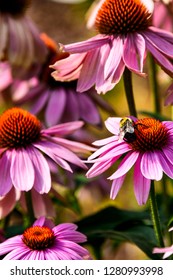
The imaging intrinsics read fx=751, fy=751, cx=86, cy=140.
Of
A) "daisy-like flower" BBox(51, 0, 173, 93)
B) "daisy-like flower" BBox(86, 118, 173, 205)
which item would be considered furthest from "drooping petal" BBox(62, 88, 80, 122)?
"daisy-like flower" BBox(86, 118, 173, 205)

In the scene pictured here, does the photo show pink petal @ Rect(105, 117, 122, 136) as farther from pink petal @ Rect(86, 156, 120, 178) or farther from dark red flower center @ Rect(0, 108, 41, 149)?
dark red flower center @ Rect(0, 108, 41, 149)

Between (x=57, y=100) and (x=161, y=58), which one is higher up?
(x=161, y=58)

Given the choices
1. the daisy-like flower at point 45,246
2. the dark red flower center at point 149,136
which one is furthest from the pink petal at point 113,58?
the daisy-like flower at point 45,246

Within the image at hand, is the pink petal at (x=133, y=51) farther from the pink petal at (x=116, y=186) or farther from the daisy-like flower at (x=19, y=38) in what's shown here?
the daisy-like flower at (x=19, y=38)

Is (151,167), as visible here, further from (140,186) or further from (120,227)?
(120,227)

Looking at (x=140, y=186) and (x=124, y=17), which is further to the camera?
(x=124, y=17)

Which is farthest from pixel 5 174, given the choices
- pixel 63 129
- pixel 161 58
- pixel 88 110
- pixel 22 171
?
pixel 88 110
